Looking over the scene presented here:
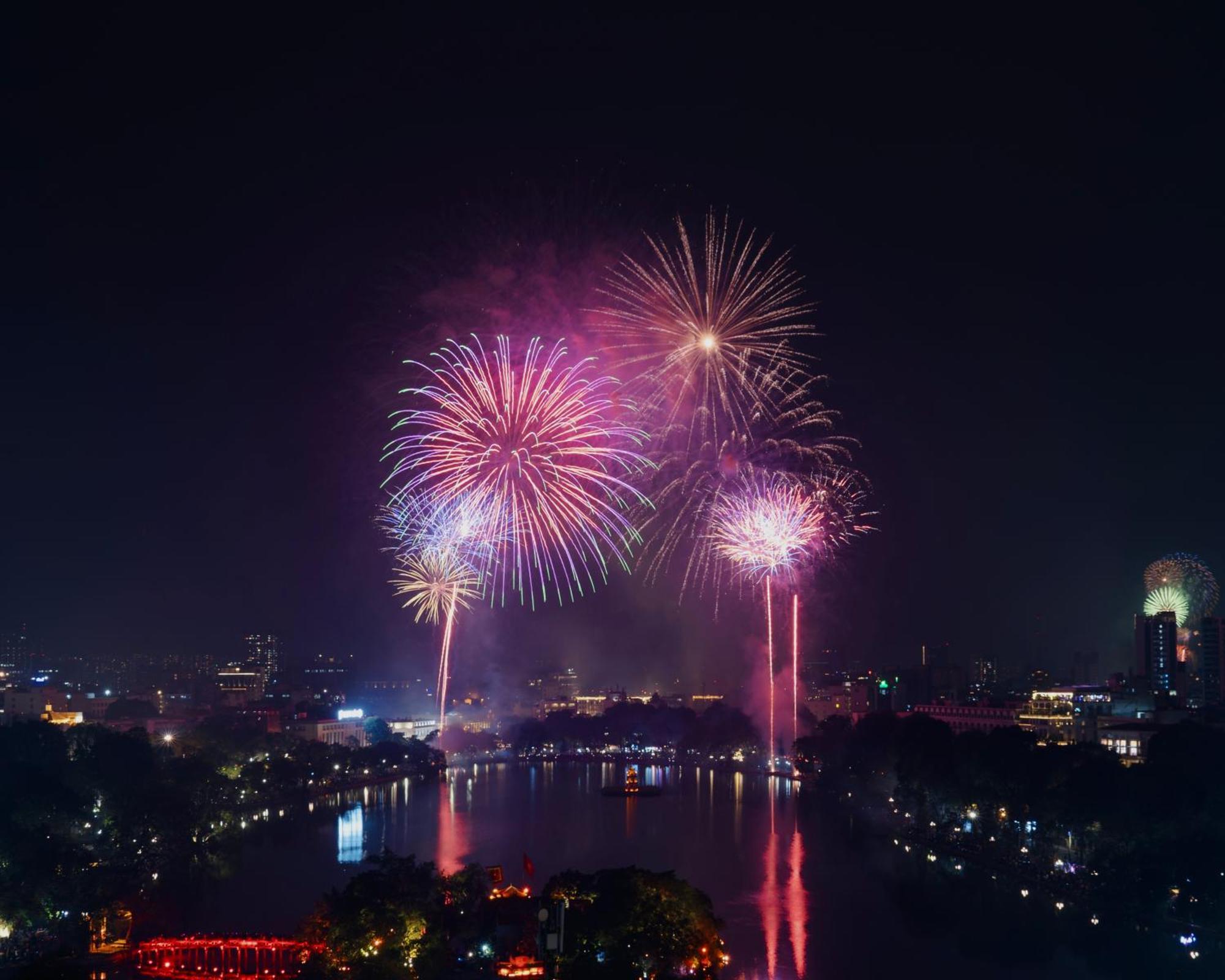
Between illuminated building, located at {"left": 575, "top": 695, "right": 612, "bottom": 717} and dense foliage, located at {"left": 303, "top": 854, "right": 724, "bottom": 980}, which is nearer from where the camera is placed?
dense foliage, located at {"left": 303, "top": 854, "right": 724, "bottom": 980}

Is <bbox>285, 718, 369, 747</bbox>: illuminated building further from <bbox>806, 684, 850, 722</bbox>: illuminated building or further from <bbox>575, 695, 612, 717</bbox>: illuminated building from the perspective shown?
<bbox>575, 695, 612, 717</bbox>: illuminated building

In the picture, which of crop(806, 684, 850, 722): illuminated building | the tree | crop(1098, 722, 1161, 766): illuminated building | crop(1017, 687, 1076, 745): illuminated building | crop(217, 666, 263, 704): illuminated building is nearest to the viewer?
crop(1098, 722, 1161, 766): illuminated building

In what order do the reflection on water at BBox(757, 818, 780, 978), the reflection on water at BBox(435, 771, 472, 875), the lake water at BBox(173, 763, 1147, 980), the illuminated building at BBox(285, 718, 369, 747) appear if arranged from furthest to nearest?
the illuminated building at BBox(285, 718, 369, 747)
the reflection on water at BBox(435, 771, 472, 875)
the lake water at BBox(173, 763, 1147, 980)
the reflection on water at BBox(757, 818, 780, 978)

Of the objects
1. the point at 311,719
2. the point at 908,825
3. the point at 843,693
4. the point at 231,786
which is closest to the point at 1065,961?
the point at 908,825

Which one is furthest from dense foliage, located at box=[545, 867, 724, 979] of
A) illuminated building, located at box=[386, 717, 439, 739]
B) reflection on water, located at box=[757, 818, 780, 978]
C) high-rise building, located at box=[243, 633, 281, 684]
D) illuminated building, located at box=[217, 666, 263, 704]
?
high-rise building, located at box=[243, 633, 281, 684]

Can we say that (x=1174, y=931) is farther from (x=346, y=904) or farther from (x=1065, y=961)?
(x=346, y=904)

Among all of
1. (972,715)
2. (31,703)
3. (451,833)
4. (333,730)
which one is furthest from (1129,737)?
(31,703)

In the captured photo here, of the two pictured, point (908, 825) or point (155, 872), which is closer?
point (155, 872)

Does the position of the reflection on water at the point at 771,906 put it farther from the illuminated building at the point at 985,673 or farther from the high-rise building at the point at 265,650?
the high-rise building at the point at 265,650
